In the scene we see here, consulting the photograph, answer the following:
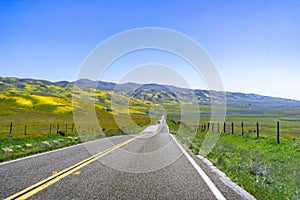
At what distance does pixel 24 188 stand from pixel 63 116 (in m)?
81.9

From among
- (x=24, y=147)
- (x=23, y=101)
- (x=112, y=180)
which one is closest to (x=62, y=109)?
(x=23, y=101)

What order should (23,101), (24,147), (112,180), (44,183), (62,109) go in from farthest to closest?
(23,101) → (62,109) → (24,147) → (112,180) → (44,183)

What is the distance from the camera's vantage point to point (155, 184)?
7.57 metres

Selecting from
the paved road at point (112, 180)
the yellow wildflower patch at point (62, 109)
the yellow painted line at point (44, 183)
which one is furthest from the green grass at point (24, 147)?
the yellow wildflower patch at point (62, 109)

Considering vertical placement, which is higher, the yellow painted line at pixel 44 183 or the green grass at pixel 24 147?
the yellow painted line at pixel 44 183

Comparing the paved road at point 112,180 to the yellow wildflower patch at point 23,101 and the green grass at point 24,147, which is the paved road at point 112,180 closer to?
the green grass at point 24,147

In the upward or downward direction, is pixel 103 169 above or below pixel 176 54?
below

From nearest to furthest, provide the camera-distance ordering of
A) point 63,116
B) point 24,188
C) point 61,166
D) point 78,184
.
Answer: point 24,188 < point 78,184 < point 61,166 < point 63,116

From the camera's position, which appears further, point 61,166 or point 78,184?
point 61,166

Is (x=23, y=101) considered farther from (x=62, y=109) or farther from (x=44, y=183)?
(x=44, y=183)

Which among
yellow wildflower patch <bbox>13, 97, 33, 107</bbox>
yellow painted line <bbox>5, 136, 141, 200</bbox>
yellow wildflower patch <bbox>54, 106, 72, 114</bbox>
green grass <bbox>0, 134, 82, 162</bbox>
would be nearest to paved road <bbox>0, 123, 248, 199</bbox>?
yellow painted line <bbox>5, 136, 141, 200</bbox>

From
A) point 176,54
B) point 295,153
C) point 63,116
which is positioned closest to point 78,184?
point 295,153

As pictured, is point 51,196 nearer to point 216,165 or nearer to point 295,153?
point 216,165

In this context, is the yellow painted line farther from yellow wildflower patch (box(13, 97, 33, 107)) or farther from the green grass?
yellow wildflower patch (box(13, 97, 33, 107))
